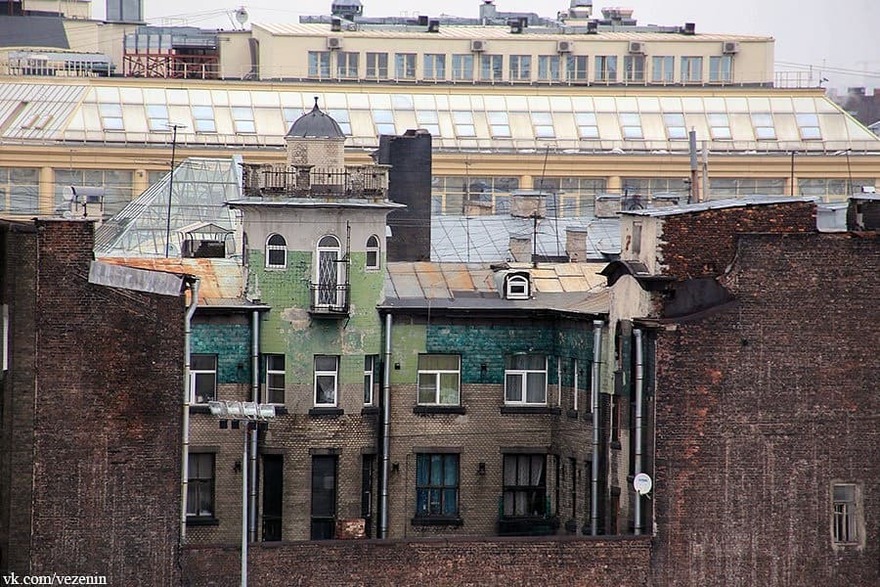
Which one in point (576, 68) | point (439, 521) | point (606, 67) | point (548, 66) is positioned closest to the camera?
point (439, 521)

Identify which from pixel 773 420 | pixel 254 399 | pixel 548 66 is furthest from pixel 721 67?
pixel 773 420

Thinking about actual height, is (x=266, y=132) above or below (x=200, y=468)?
above

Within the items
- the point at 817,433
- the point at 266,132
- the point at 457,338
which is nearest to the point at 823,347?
the point at 817,433

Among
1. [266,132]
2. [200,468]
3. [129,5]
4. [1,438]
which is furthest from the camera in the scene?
[129,5]

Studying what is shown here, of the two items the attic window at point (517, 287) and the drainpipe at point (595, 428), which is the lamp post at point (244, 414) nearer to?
the drainpipe at point (595, 428)

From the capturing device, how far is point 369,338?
69.1m

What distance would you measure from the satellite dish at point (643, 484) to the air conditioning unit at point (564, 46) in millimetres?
107450

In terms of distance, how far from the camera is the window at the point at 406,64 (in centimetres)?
16588

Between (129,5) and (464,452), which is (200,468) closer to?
(464,452)

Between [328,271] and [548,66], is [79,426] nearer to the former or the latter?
[328,271]

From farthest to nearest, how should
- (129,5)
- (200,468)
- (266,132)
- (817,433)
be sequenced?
(129,5) < (266,132) < (200,468) < (817,433)

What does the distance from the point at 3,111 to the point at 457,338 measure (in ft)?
256

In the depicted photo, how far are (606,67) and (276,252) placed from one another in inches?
4013

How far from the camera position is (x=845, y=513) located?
62.1 meters
